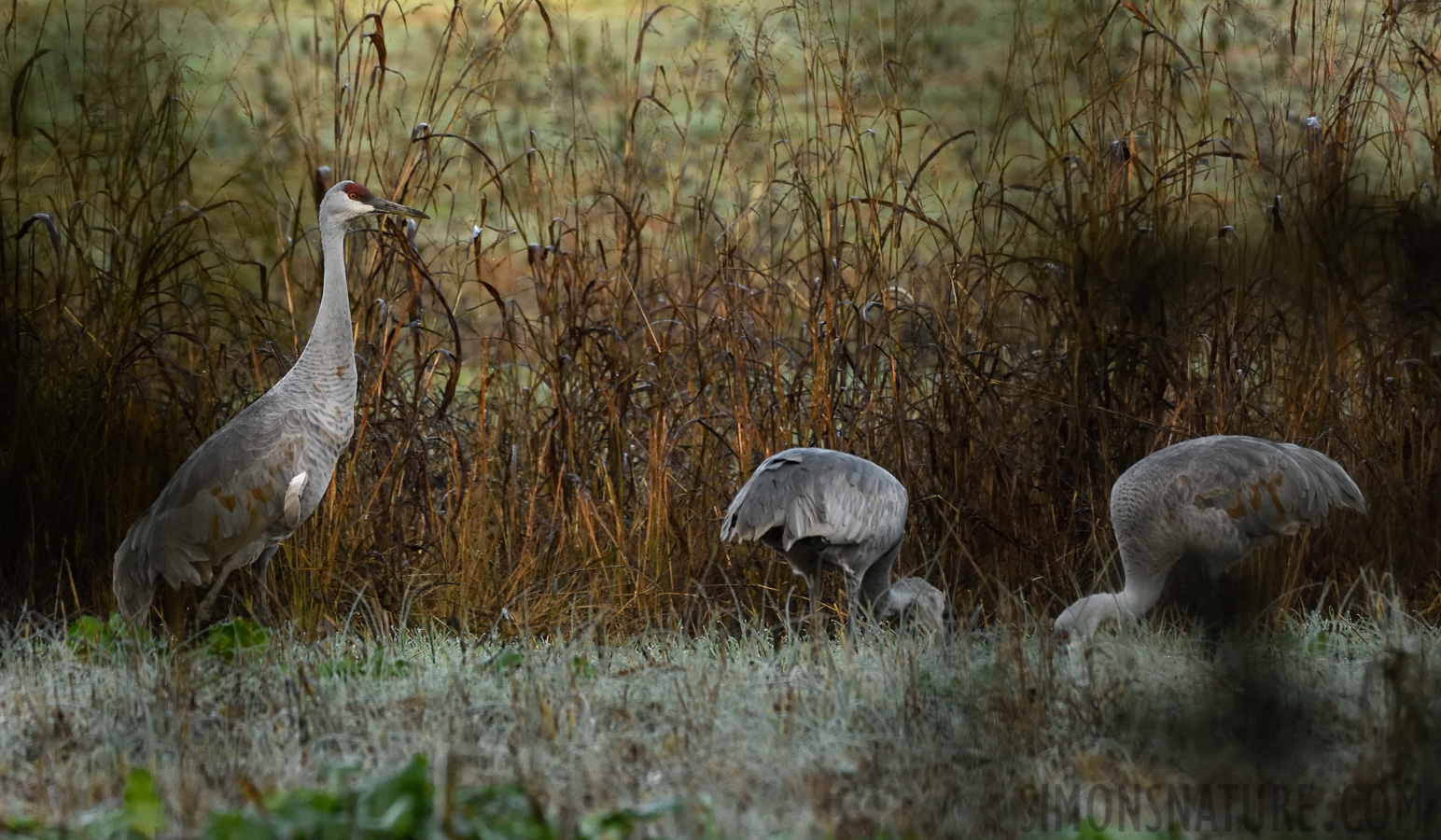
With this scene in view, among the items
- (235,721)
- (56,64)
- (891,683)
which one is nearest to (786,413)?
(891,683)

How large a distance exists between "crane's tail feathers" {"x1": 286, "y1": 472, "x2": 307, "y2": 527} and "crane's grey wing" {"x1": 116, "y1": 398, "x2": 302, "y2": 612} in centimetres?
1

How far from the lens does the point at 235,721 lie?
2938 mm

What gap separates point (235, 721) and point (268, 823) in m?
0.87

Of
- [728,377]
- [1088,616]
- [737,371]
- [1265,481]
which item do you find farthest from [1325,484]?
[728,377]

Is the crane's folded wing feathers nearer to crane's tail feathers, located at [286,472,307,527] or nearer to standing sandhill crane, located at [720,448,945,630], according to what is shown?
crane's tail feathers, located at [286,472,307,527]

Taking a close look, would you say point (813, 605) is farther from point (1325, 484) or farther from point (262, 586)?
point (262, 586)

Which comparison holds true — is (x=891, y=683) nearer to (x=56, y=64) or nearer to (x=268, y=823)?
(x=268, y=823)

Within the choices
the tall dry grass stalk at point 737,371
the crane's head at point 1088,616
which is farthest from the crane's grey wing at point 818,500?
the crane's head at point 1088,616

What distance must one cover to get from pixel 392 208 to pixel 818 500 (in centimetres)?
150

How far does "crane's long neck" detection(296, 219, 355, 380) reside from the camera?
4184 millimetres

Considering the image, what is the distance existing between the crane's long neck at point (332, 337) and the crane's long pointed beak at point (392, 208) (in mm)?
168

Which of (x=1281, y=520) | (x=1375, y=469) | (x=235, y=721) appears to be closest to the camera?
(x=235, y=721)

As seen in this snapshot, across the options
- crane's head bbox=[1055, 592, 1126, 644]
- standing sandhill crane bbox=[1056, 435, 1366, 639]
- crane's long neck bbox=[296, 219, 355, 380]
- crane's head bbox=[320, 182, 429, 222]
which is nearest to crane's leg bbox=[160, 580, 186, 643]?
crane's long neck bbox=[296, 219, 355, 380]

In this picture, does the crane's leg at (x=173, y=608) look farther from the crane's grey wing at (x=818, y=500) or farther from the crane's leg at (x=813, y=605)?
the crane's leg at (x=813, y=605)
